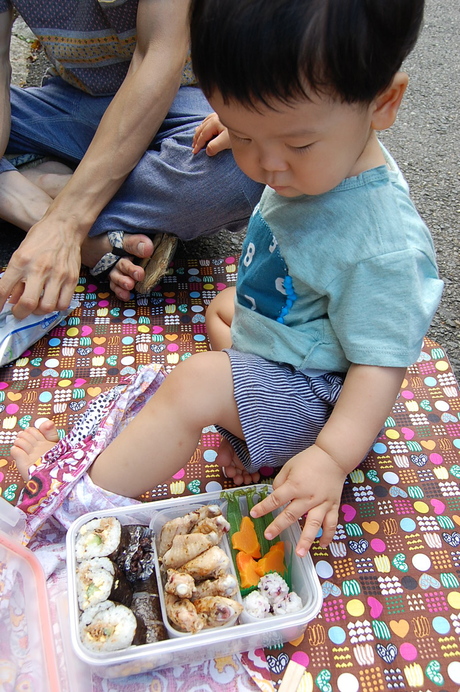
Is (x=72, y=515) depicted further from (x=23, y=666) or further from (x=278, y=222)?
(x=278, y=222)

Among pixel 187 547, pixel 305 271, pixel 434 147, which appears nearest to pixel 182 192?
pixel 305 271

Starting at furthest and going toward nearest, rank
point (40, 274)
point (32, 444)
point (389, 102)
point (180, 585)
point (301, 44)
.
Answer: point (40, 274) → point (32, 444) → point (180, 585) → point (389, 102) → point (301, 44)

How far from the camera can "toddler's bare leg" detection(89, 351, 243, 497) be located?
35.6 inches

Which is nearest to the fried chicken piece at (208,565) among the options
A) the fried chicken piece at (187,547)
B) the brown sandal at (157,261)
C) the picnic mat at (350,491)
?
the fried chicken piece at (187,547)

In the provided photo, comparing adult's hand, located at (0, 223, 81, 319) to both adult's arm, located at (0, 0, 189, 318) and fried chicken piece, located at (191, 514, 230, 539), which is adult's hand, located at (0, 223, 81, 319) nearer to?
adult's arm, located at (0, 0, 189, 318)

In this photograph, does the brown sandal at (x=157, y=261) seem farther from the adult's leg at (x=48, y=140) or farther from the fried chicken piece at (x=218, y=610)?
the fried chicken piece at (x=218, y=610)

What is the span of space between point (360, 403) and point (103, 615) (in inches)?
17.5

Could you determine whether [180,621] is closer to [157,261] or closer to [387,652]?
[387,652]

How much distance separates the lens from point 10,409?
1.14m

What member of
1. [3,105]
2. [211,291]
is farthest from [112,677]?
[3,105]

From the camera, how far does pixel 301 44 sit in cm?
57

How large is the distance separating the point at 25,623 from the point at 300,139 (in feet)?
2.37

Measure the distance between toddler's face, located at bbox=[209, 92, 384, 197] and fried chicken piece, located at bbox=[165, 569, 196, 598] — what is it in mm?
539

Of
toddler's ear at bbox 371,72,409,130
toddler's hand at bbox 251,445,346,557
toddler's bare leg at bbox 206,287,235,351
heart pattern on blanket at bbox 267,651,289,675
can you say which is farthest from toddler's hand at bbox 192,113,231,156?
heart pattern on blanket at bbox 267,651,289,675
